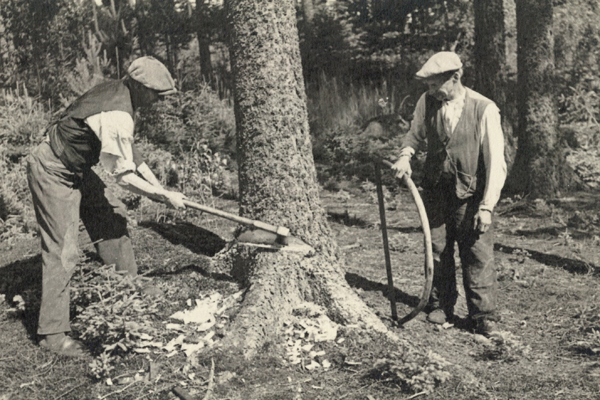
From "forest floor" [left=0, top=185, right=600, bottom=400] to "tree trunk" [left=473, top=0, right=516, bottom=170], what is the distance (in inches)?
105

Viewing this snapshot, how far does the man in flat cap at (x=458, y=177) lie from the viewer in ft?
13.5

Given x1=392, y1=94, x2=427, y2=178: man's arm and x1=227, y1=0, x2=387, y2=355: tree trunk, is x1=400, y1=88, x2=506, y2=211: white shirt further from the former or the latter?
x1=227, y1=0, x2=387, y2=355: tree trunk

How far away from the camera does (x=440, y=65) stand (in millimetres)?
4121

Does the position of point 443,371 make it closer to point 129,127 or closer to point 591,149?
point 129,127

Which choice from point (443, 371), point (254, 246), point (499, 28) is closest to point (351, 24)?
point (499, 28)

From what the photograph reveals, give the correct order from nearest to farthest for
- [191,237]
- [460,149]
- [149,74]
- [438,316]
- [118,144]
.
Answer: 1. [118,144]
2. [149,74]
3. [460,149]
4. [438,316]
5. [191,237]

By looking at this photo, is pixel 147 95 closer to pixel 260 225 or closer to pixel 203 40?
pixel 260 225

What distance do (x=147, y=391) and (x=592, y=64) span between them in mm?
11322

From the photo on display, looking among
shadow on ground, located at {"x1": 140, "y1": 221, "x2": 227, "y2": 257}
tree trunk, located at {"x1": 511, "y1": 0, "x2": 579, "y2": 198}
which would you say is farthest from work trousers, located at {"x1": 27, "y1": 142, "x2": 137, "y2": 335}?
tree trunk, located at {"x1": 511, "y1": 0, "x2": 579, "y2": 198}

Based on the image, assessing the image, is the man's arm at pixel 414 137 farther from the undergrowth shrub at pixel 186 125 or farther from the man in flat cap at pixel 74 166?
the undergrowth shrub at pixel 186 125

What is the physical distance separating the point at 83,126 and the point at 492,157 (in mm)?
2590

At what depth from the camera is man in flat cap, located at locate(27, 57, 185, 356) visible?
13.4ft

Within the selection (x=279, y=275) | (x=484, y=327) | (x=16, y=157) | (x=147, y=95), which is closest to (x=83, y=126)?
(x=147, y=95)

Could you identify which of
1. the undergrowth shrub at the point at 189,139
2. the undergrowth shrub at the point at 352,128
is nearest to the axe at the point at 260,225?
the undergrowth shrub at the point at 189,139
